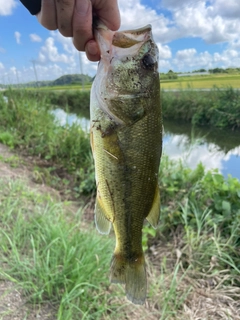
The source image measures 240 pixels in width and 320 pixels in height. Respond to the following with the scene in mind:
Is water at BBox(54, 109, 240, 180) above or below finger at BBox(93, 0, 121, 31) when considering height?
below

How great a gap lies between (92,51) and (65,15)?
0.18 m

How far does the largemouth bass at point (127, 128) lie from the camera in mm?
1388

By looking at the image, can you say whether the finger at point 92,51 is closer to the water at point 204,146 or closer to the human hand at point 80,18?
the human hand at point 80,18

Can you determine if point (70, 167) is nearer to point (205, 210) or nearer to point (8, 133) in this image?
point (8, 133)

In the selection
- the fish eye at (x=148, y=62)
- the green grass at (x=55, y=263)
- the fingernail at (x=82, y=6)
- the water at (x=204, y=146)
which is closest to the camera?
the fingernail at (x=82, y=6)

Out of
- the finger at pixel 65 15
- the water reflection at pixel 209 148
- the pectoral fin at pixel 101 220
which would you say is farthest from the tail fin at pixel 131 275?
the water reflection at pixel 209 148

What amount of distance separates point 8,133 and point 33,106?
51.1 inches

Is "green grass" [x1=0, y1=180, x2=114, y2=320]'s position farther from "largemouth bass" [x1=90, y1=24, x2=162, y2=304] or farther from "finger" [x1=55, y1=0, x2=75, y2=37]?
"finger" [x1=55, y1=0, x2=75, y2=37]

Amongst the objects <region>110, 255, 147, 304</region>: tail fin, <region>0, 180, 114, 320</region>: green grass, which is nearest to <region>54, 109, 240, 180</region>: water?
<region>0, 180, 114, 320</region>: green grass

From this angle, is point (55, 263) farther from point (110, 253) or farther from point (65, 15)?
point (65, 15)

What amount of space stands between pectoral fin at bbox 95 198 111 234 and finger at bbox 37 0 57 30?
31.5 inches

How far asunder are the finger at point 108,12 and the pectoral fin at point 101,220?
31.3 inches

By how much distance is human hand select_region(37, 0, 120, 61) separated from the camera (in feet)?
4.40

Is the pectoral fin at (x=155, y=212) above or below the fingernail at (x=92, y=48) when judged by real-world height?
below
